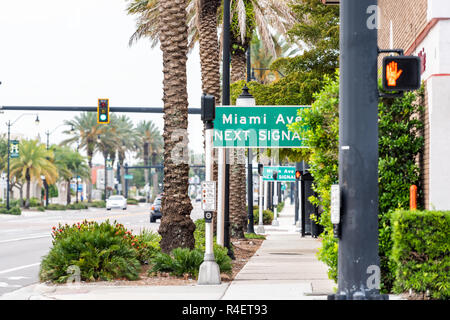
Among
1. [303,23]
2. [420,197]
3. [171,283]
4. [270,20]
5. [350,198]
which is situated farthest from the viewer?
[270,20]

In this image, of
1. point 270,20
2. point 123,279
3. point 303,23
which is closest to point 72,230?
point 123,279

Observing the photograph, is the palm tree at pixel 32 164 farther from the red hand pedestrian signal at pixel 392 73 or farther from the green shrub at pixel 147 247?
the red hand pedestrian signal at pixel 392 73

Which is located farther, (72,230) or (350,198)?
(72,230)

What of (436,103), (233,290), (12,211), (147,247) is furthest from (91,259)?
(12,211)

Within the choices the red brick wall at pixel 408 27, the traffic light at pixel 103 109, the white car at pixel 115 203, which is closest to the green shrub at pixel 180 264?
the red brick wall at pixel 408 27

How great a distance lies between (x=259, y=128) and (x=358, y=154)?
5021 mm

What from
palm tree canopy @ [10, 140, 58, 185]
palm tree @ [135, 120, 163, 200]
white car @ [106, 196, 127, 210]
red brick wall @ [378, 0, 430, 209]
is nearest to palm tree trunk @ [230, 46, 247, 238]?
red brick wall @ [378, 0, 430, 209]

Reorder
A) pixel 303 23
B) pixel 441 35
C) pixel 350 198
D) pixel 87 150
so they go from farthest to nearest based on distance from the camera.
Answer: pixel 87 150
pixel 303 23
pixel 441 35
pixel 350 198

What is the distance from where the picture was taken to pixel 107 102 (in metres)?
31.3

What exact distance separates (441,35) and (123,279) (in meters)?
7.57

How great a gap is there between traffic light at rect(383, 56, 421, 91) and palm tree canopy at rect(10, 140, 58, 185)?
72557 millimetres

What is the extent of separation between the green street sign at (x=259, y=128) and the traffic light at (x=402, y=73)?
15.7 feet

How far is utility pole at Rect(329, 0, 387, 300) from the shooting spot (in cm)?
937
